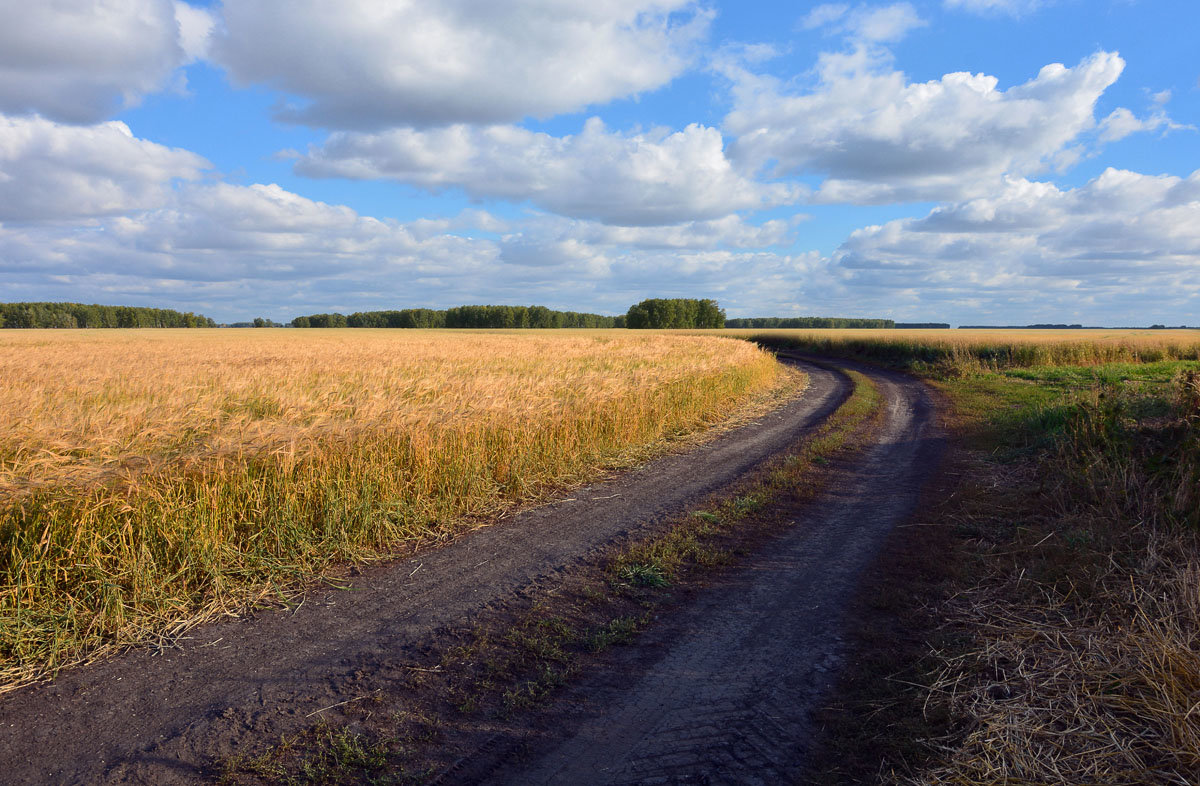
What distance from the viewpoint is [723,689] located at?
400 centimetres

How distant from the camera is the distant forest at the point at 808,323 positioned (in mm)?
141125

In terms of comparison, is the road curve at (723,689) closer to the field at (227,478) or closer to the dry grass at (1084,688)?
the dry grass at (1084,688)

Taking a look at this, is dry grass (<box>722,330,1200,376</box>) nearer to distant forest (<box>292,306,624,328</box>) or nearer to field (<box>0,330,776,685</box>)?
field (<box>0,330,776,685</box>)

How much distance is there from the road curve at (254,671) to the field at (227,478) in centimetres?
48

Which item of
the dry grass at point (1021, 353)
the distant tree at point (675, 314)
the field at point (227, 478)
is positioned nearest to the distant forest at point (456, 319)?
the distant tree at point (675, 314)

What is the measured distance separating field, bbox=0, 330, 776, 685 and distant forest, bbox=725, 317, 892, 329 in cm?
13372

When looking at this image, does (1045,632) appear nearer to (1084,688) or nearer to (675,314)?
(1084,688)

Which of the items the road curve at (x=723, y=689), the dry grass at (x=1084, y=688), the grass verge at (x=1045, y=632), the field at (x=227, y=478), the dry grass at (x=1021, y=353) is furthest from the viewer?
the dry grass at (x=1021, y=353)

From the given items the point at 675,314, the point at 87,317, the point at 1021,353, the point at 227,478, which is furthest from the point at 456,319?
the point at 227,478

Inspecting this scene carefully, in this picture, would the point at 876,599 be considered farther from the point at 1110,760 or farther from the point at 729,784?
the point at 729,784

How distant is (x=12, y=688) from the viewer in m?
3.98

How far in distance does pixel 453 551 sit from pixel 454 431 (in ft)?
7.68

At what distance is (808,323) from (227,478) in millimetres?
155528

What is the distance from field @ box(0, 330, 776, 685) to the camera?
4.85 m
